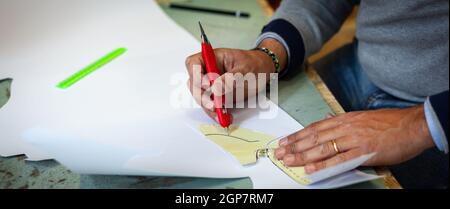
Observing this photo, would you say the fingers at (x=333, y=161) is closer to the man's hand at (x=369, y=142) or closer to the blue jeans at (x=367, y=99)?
the man's hand at (x=369, y=142)

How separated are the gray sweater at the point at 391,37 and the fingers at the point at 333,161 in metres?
0.21

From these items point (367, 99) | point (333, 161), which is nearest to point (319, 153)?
point (333, 161)

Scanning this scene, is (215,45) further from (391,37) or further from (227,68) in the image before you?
(391,37)

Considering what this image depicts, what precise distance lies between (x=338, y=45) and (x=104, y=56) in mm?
512

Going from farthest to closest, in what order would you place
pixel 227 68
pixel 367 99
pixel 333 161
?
pixel 367 99, pixel 227 68, pixel 333 161

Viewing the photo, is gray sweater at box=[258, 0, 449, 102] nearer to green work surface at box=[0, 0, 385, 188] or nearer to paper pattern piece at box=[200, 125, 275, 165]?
green work surface at box=[0, 0, 385, 188]

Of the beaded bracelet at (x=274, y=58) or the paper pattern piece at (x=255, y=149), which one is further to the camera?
the beaded bracelet at (x=274, y=58)

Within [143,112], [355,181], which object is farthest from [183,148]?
[355,181]

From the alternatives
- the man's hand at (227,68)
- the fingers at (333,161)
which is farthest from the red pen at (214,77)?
the fingers at (333,161)

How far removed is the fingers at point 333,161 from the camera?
0.44 meters

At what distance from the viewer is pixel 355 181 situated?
0.42 metres

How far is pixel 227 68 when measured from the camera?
57 centimetres

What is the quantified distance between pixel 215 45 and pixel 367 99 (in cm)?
28
